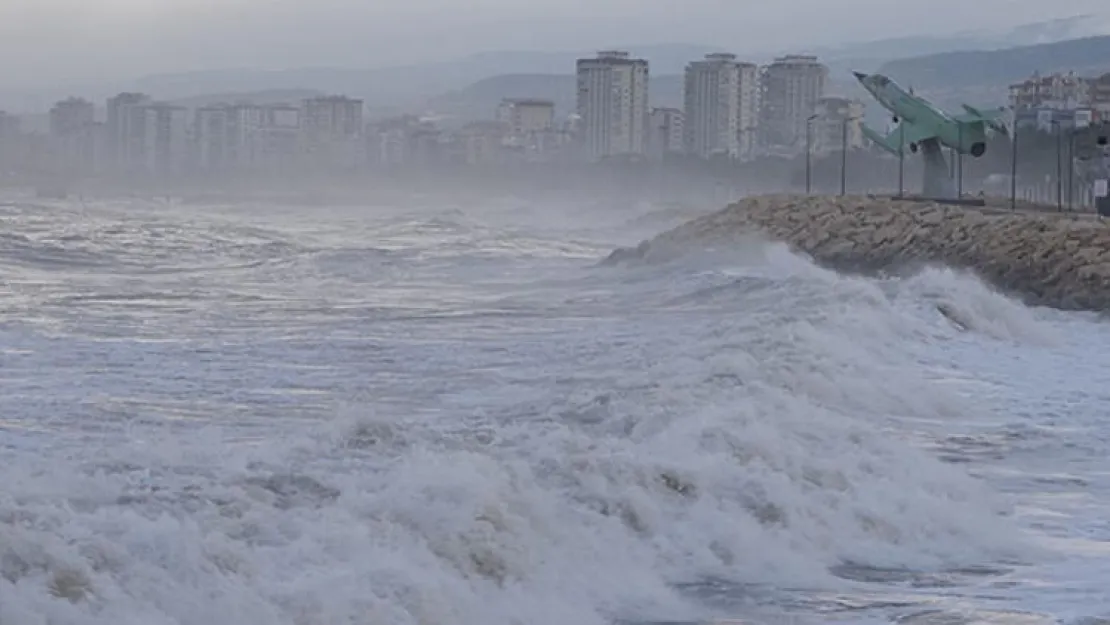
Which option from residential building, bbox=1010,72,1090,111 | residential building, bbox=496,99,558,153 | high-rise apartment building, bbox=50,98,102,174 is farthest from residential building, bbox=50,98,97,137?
residential building, bbox=1010,72,1090,111

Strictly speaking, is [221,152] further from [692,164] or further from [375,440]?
[375,440]

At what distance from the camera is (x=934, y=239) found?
115ft

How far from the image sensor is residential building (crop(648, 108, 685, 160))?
136 meters

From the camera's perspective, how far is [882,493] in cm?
1067

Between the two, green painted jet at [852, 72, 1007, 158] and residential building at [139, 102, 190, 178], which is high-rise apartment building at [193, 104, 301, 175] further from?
green painted jet at [852, 72, 1007, 158]

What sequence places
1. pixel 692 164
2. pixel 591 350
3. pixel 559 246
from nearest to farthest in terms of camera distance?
pixel 591 350
pixel 559 246
pixel 692 164

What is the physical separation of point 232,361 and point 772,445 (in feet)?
22.8

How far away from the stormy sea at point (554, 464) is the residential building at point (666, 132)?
4383 inches

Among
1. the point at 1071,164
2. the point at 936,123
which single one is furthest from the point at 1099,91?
the point at 936,123

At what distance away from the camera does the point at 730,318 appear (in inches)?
910

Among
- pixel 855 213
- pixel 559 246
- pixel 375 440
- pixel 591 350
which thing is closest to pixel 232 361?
pixel 591 350

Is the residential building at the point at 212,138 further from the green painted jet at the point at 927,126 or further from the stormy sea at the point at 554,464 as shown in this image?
the stormy sea at the point at 554,464

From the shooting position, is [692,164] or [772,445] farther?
[692,164]

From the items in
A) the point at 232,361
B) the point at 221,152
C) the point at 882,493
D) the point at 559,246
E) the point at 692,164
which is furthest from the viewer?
the point at 221,152
